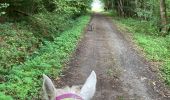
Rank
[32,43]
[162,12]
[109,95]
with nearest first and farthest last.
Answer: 1. [109,95]
2. [32,43]
3. [162,12]

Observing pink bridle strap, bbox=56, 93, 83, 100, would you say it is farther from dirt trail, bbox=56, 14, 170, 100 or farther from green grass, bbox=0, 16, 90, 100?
dirt trail, bbox=56, 14, 170, 100

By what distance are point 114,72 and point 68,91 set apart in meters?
9.55

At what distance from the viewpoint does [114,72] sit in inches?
458

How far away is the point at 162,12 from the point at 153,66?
1093 centimetres

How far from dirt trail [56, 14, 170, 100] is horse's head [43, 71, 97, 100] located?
6785mm

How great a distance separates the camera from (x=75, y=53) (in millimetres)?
14602

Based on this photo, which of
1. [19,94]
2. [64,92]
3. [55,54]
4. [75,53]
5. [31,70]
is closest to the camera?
[64,92]

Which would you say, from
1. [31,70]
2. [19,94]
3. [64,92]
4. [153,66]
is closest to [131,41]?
[153,66]

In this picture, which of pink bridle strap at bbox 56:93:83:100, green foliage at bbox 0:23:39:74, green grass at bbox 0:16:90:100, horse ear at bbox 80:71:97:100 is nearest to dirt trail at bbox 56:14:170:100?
green grass at bbox 0:16:90:100

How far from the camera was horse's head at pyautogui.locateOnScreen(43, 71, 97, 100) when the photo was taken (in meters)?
2.06

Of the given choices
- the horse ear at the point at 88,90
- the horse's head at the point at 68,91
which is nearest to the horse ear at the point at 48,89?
the horse's head at the point at 68,91

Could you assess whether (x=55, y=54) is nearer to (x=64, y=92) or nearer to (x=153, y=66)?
(x=153, y=66)

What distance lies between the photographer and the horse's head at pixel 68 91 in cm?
206

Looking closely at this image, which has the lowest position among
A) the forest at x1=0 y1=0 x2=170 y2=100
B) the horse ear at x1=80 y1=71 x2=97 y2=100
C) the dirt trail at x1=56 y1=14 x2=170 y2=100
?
the dirt trail at x1=56 y1=14 x2=170 y2=100
